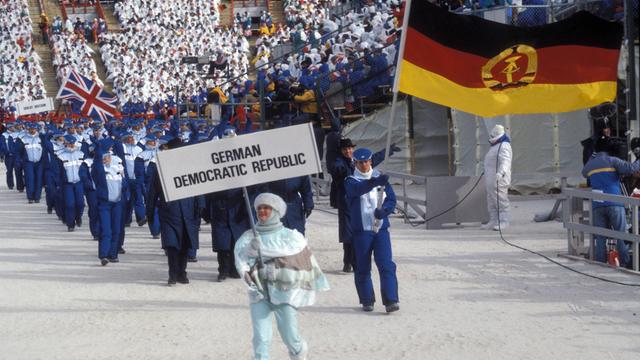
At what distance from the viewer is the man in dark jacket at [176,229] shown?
13.7 meters

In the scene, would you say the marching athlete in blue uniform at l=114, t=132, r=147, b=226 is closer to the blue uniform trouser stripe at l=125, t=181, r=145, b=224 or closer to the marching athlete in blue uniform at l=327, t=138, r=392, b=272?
the blue uniform trouser stripe at l=125, t=181, r=145, b=224

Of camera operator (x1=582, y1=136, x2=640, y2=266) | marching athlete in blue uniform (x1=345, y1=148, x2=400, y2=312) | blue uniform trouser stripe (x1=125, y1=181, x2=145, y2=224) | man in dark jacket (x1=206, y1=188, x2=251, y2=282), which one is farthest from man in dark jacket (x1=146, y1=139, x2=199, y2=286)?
blue uniform trouser stripe (x1=125, y1=181, x2=145, y2=224)

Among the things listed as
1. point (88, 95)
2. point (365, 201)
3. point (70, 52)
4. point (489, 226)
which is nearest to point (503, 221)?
point (489, 226)

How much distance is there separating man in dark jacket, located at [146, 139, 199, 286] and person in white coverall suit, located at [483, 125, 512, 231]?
17.3 ft

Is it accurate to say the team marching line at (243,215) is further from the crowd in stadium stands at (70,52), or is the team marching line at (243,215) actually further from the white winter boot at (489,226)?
the crowd in stadium stands at (70,52)

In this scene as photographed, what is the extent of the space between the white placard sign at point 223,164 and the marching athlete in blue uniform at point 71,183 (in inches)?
479

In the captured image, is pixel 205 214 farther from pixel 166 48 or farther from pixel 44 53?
pixel 44 53

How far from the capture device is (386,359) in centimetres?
921

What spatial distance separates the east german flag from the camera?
493 inches

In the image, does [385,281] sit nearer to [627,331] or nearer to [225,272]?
[627,331]

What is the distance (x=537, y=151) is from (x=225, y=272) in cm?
1005

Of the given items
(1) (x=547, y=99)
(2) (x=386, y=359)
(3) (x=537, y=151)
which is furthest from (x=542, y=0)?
(2) (x=386, y=359)

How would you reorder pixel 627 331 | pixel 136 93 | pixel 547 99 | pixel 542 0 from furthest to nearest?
pixel 136 93, pixel 542 0, pixel 547 99, pixel 627 331

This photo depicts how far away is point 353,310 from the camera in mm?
11492
